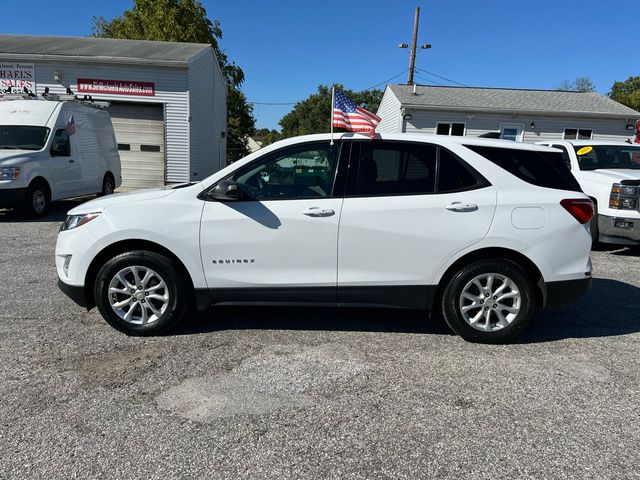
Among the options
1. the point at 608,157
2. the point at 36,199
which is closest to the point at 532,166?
the point at 608,157

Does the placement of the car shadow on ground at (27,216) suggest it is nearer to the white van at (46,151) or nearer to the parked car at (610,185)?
the white van at (46,151)

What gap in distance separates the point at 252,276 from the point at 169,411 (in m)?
1.31

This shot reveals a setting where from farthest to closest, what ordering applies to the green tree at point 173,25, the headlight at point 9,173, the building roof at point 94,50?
the green tree at point 173,25 < the building roof at point 94,50 < the headlight at point 9,173

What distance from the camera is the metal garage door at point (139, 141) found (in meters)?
16.3

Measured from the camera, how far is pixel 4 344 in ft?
12.5

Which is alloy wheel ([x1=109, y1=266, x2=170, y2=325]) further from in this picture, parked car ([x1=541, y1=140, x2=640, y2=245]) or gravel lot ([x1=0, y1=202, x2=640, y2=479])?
parked car ([x1=541, y1=140, x2=640, y2=245])

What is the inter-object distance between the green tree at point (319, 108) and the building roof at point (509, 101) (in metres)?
48.7

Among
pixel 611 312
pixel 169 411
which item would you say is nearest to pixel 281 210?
pixel 169 411

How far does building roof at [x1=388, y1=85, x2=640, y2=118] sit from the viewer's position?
2044cm

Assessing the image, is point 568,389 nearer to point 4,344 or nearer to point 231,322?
point 231,322

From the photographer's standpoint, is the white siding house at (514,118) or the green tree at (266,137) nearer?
the white siding house at (514,118)

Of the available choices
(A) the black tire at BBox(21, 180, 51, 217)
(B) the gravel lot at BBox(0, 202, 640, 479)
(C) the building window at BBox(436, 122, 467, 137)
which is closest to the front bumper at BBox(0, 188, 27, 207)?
(A) the black tire at BBox(21, 180, 51, 217)

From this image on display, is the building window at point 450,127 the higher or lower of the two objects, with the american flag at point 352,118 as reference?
higher

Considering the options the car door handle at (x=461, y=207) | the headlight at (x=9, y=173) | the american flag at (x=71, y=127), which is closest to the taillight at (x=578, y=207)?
the car door handle at (x=461, y=207)
